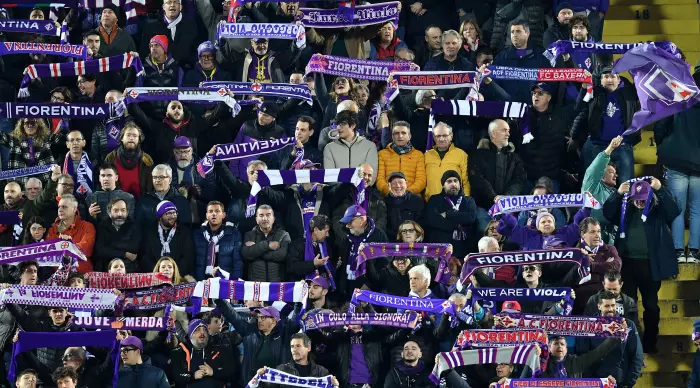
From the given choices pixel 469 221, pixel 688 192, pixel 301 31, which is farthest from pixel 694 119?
pixel 301 31

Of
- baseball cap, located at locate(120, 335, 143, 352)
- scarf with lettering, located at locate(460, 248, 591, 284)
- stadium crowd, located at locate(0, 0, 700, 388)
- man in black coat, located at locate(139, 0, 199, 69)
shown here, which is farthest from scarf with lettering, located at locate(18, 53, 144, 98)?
scarf with lettering, located at locate(460, 248, 591, 284)

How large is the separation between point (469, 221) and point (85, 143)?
4425 millimetres

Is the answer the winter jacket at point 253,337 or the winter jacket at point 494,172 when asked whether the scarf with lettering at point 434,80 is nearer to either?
the winter jacket at point 494,172

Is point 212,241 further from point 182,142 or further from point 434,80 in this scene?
point 434,80

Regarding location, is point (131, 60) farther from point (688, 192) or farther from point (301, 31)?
point (688, 192)

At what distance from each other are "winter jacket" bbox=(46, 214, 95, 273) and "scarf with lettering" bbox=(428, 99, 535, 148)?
3884 mm

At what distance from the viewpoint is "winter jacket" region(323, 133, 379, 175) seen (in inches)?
Answer: 863

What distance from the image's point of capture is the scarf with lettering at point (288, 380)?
19094 mm

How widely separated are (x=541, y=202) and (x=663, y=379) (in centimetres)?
222

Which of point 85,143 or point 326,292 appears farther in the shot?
point 85,143

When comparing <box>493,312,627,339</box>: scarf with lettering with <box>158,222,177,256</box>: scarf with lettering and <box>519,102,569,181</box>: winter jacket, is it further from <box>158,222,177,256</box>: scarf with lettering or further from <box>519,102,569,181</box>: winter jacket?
<box>158,222,177,256</box>: scarf with lettering

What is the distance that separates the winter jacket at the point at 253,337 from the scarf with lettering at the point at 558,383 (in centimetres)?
218

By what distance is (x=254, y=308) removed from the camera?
1989cm

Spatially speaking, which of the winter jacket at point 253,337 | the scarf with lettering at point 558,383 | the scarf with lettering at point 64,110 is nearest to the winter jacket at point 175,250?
the winter jacket at point 253,337
